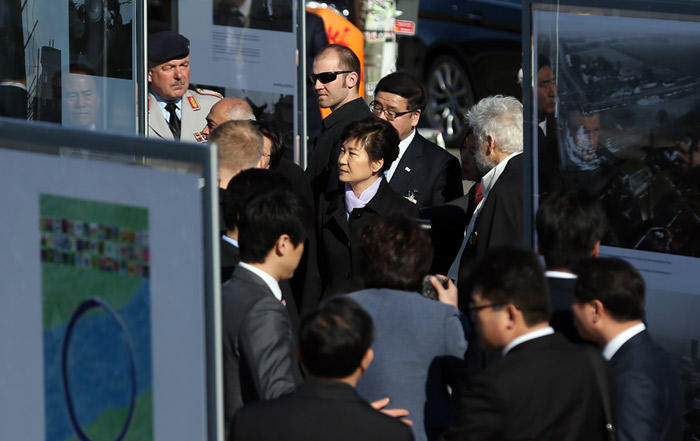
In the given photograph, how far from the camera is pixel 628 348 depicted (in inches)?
139

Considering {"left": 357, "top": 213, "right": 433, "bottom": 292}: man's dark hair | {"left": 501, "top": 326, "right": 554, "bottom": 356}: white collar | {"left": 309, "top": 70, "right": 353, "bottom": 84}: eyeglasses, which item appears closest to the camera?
{"left": 501, "top": 326, "right": 554, "bottom": 356}: white collar

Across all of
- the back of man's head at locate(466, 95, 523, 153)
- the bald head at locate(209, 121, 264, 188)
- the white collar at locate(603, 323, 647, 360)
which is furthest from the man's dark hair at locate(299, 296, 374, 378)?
the back of man's head at locate(466, 95, 523, 153)

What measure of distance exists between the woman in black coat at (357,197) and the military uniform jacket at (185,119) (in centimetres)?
190

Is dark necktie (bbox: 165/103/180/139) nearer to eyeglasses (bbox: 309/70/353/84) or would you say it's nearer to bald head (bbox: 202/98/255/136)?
bald head (bbox: 202/98/255/136)

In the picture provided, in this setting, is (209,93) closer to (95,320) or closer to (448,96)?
(95,320)

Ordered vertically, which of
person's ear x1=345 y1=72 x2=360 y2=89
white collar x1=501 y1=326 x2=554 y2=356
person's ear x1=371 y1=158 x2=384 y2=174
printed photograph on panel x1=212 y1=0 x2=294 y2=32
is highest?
printed photograph on panel x1=212 y1=0 x2=294 y2=32

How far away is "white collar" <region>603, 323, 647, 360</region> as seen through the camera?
355 centimetres

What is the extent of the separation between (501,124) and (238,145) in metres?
1.38

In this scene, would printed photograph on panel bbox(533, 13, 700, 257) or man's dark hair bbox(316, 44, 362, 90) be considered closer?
printed photograph on panel bbox(533, 13, 700, 257)

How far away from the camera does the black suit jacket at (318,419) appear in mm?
2961

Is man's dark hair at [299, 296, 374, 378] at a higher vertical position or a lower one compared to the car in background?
lower

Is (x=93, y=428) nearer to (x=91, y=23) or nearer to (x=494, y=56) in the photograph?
(x=91, y=23)

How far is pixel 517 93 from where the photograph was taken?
36.3 ft

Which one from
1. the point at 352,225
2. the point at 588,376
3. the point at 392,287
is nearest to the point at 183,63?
the point at 352,225
